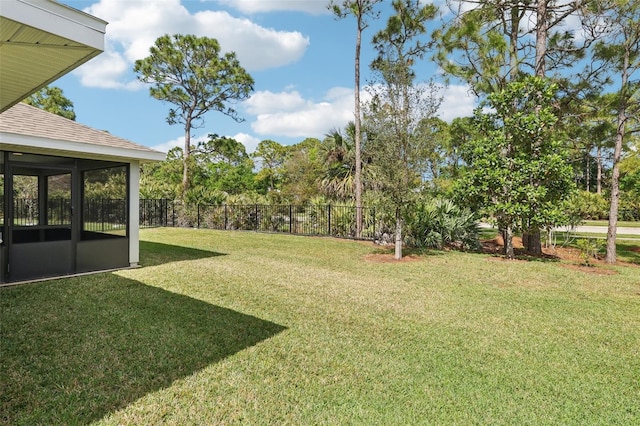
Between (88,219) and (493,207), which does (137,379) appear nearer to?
(88,219)

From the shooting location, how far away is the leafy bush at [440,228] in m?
10.3

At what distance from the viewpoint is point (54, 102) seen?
950 inches

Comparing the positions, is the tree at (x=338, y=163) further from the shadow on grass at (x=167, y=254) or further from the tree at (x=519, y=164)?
the shadow on grass at (x=167, y=254)

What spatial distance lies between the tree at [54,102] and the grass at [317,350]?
79.9 ft

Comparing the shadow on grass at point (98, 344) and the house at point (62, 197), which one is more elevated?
the house at point (62, 197)

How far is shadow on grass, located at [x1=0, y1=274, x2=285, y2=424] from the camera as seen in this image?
252 cm

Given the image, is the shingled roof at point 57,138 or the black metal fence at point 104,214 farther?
the black metal fence at point 104,214

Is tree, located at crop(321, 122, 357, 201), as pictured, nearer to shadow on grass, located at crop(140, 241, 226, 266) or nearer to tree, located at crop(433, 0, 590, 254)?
tree, located at crop(433, 0, 590, 254)

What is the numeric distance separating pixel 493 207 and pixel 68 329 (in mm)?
8935

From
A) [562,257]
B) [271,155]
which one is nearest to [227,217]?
[562,257]

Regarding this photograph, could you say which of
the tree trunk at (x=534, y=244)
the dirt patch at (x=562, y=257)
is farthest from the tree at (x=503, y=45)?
the dirt patch at (x=562, y=257)

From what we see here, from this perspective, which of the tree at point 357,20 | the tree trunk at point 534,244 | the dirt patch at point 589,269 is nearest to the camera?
the dirt patch at point 589,269

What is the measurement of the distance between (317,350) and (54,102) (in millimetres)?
29497

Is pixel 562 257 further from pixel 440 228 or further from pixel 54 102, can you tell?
pixel 54 102
